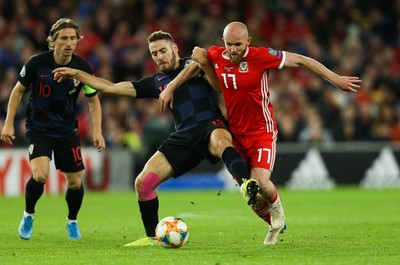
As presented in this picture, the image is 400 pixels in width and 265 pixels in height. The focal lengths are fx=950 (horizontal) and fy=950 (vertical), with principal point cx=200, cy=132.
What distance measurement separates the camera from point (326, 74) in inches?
356

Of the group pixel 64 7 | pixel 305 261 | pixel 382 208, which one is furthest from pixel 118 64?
pixel 305 261

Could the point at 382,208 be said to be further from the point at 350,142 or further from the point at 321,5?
the point at 321,5

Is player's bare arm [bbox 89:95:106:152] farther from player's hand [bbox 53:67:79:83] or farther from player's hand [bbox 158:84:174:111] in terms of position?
player's hand [bbox 158:84:174:111]

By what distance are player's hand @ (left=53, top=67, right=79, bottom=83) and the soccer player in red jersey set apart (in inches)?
42.0

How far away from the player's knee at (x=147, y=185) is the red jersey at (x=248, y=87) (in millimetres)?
953

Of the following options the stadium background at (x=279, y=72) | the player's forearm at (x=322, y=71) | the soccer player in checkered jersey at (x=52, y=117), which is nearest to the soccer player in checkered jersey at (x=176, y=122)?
the soccer player in checkered jersey at (x=52, y=117)

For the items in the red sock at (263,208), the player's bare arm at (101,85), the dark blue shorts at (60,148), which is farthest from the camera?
the dark blue shorts at (60,148)

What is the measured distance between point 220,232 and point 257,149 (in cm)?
191

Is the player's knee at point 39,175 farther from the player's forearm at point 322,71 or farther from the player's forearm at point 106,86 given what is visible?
the player's forearm at point 322,71

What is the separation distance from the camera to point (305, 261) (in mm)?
8047

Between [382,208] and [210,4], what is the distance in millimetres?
10873

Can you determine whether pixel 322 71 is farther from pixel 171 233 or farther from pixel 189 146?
pixel 171 233

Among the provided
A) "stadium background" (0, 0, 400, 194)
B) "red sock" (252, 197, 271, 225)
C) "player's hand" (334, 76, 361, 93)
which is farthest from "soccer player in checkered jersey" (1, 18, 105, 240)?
"stadium background" (0, 0, 400, 194)

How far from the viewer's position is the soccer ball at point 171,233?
911 centimetres
